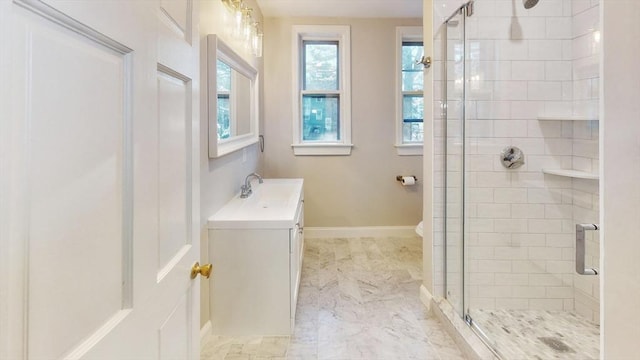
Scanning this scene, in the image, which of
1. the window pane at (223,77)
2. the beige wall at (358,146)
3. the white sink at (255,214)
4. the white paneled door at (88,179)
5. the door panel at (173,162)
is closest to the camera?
the white paneled door at (88,179)

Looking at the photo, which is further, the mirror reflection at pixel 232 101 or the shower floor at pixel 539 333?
the mirror reflection at pixel 232 101

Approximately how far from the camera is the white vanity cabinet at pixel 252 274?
2184 mm

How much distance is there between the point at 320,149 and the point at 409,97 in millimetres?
1185

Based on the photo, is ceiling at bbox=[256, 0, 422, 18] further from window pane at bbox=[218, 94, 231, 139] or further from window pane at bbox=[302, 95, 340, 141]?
window pane at bbox=[218, 94, 231, 139]

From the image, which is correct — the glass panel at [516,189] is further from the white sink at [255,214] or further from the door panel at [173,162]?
the door panel at [173,162]

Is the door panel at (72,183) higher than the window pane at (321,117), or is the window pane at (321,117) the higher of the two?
the window pane at (321,117)

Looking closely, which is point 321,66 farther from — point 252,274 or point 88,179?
point 88,179

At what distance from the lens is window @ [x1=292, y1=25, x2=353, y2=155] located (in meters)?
4.39

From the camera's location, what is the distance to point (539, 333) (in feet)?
7.28

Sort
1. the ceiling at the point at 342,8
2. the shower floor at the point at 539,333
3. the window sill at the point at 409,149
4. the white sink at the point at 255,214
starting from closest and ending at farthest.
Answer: the shower floor at the point at 539,333 < the white sink at the point at 255,214 < the ceiling at the point at 342,8 < the window sill at the point at 409,149

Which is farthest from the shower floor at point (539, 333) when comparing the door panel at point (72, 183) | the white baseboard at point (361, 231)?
the white baseboard at point (361, 231)

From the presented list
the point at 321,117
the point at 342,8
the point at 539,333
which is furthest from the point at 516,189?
the point at 342,8

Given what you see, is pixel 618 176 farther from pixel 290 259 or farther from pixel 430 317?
pixel 430 317

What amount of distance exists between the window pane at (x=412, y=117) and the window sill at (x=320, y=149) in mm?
677
